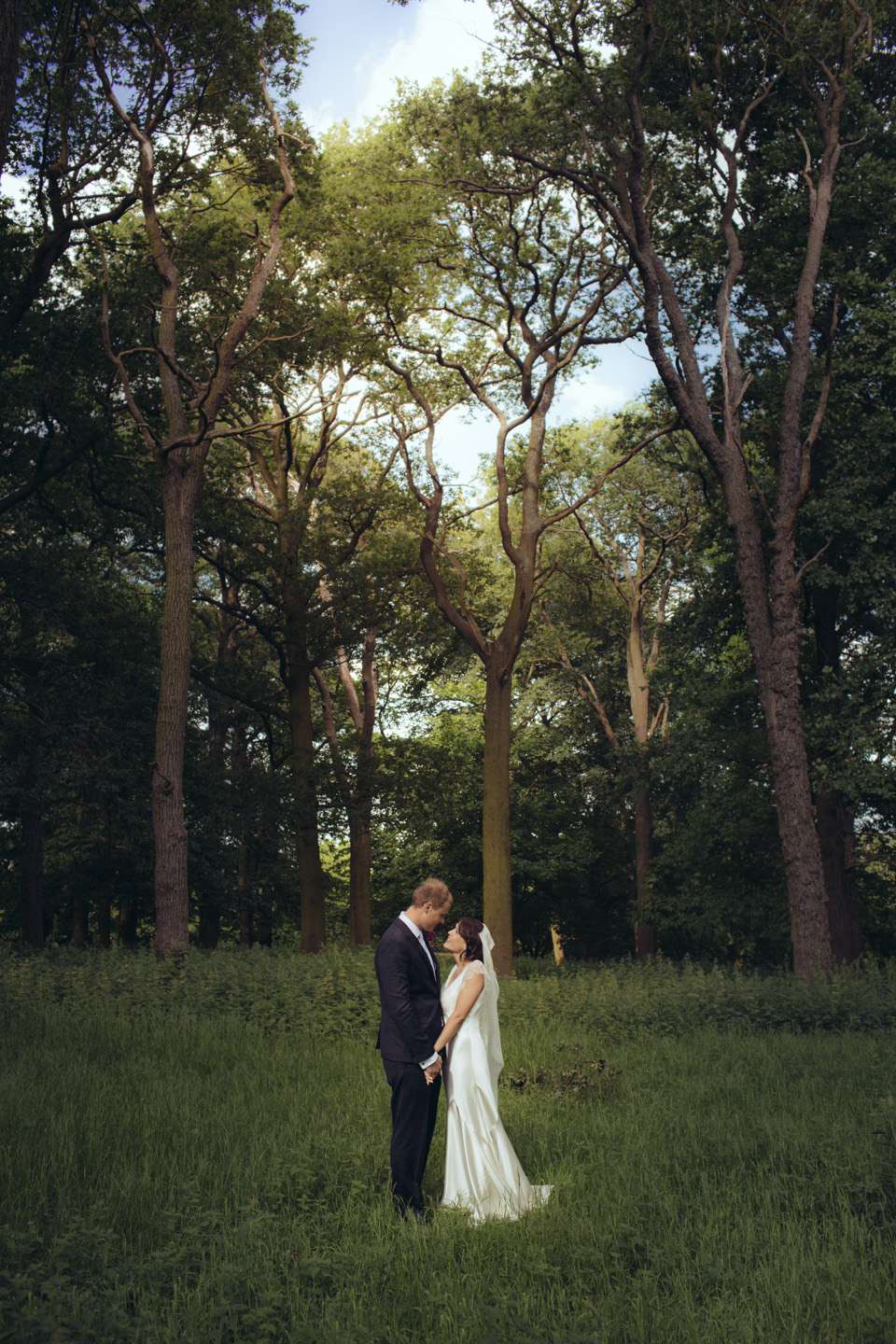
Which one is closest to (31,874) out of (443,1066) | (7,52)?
(443,1066)

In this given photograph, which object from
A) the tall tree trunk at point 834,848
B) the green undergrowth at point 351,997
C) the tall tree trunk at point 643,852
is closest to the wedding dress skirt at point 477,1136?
the green undergrowth at point 351,997

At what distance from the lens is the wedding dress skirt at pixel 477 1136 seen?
21.0 ft

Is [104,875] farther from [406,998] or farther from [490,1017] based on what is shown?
[406,998]

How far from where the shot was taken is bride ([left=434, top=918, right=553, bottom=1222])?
21.1 feet

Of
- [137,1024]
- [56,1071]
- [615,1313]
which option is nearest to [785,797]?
[137,1024]

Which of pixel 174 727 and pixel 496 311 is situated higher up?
pixel 496 311

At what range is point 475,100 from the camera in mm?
19750

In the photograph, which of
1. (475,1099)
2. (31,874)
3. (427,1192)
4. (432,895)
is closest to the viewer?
(432,895)

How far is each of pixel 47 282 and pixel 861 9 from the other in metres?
16.4

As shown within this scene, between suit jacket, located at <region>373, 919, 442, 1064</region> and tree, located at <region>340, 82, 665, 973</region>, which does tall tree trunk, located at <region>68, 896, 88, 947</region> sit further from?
suit jacket, located at <region>373, 919, 442, 1064</region>

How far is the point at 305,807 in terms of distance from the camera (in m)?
24.9

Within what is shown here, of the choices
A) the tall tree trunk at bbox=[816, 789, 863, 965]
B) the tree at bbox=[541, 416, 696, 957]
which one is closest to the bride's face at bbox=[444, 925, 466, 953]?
the tall tree trunk at bbox=[816, 789, 863, 965]

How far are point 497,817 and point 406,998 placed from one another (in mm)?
13472

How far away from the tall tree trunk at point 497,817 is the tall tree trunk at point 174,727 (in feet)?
18.9
